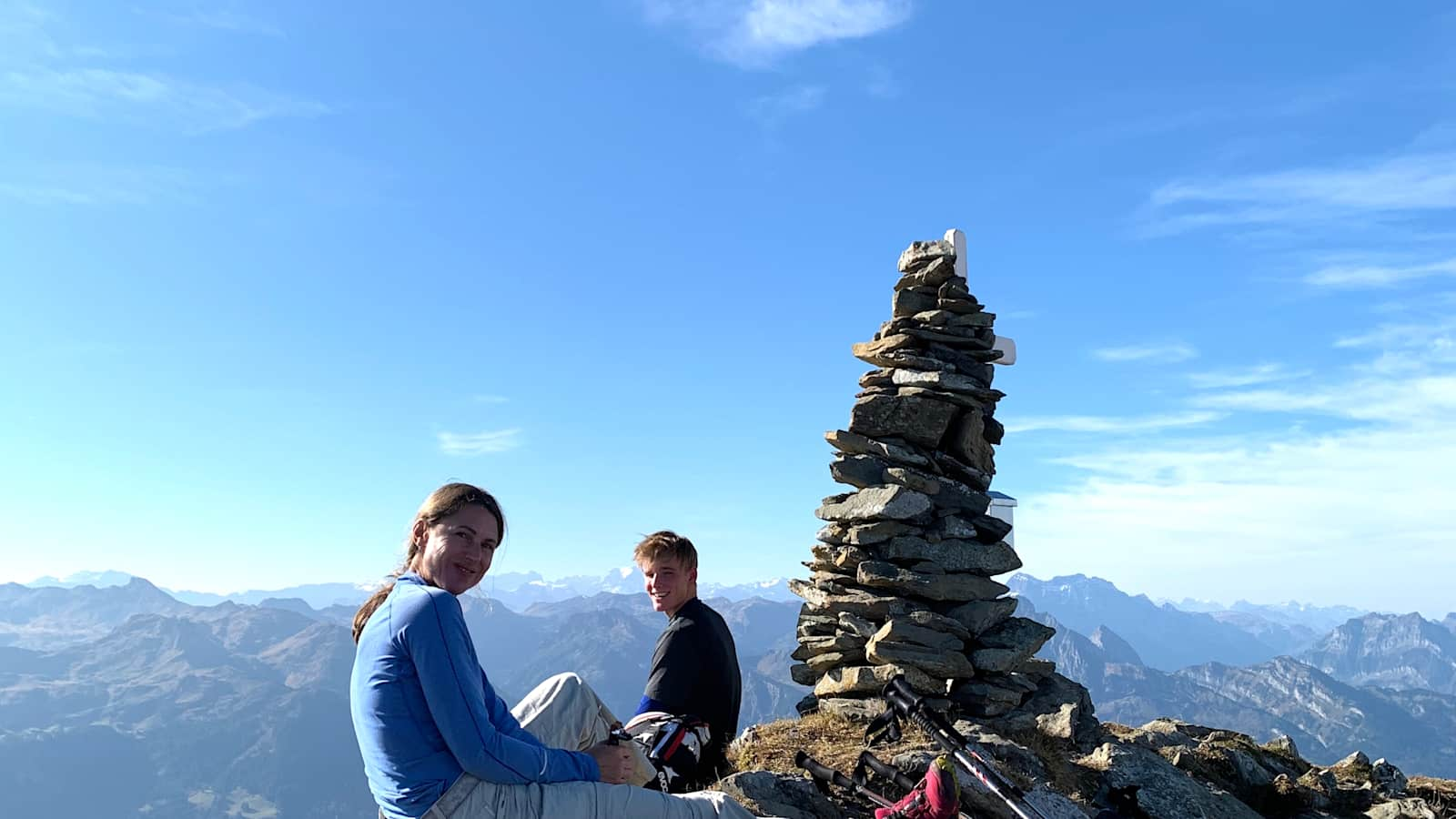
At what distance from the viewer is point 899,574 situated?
15484mm

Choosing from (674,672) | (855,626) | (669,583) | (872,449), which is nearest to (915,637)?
(855,626)

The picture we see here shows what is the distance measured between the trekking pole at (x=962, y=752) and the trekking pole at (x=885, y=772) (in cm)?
46

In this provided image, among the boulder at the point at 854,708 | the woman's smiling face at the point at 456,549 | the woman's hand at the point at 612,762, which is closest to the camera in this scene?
the woman's smiling face at the point at 456,549

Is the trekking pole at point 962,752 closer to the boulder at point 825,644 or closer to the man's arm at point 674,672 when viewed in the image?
the boulder at point 825,644

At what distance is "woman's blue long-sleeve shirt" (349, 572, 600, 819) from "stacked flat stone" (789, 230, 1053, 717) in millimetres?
9981

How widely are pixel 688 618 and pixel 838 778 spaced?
268cm

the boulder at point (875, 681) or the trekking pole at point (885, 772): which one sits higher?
the boulder at point (875, 681)

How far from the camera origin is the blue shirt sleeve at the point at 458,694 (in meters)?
5.02

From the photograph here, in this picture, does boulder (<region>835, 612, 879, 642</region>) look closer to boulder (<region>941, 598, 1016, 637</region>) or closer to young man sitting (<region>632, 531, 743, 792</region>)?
boulder (<region>941, 598, 1016, 637</region>)

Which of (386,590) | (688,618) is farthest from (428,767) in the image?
(688,618)

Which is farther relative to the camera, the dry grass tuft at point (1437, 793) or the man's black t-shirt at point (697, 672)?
the dry grass tuft at point (1437, 793)

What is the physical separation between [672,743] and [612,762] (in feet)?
6.71

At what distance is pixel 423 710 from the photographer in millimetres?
5230

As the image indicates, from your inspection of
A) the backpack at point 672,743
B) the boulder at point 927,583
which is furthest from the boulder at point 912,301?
the backpack at point 672,743
